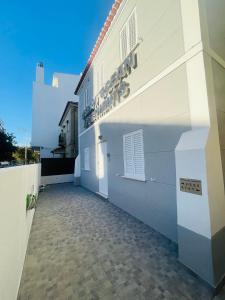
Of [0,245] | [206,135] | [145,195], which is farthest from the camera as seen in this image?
[145,195]

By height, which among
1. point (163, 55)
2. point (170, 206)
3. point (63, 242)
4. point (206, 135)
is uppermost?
point (163, 55)

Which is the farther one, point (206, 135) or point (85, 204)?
point (85, 204)

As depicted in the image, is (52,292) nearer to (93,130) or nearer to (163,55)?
(163,55)

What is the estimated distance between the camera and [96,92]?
27.6ft

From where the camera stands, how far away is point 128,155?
5.44 m

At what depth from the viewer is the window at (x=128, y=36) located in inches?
199

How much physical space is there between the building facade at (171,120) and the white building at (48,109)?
64.8 feet

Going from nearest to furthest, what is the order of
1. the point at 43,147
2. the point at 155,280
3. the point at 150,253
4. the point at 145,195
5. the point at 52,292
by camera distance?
1. the point at 52,292
2. the point at 155,280
3. the point at 150,253
4. the point at 145,195
5. the point at 43,147

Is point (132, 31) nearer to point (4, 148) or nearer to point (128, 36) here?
point (128, 36)

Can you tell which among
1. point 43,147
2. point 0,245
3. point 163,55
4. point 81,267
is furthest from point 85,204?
point 43,147

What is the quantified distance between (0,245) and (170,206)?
3295mm

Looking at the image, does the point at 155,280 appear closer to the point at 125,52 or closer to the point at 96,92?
the point at 125,52

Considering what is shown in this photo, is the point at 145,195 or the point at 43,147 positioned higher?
the point at 43,147

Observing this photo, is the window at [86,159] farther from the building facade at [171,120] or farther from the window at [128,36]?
the window at [128,36]
